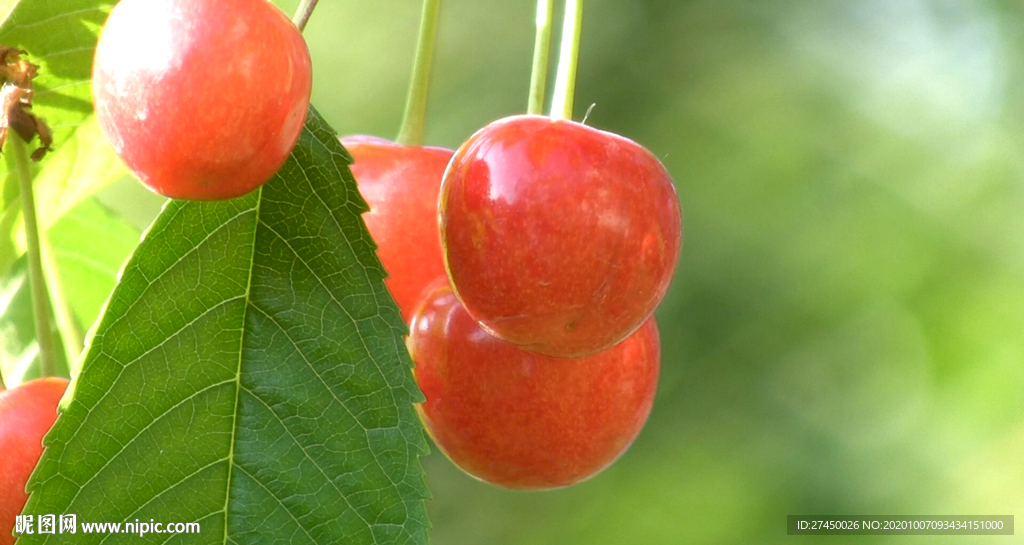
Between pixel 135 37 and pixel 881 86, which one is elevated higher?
pixel 135 37

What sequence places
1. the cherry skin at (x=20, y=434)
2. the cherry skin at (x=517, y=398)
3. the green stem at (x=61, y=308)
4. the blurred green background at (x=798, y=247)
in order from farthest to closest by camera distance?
1. the blurred green background at (x=798, y=247)
2. the green stem at (x=61, y=308)
3. the cherry skin at (x=517, y=398)
4. the cherry skin at (x=20, y=434)

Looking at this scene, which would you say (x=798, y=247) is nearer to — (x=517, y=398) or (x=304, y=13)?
(x=517, y=398)

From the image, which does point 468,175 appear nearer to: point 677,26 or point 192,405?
point 192,405

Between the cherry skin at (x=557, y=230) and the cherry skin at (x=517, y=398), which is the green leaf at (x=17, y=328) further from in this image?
the cherry skin at (x=557, y=230)

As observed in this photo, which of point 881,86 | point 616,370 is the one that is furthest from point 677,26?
point 616,370

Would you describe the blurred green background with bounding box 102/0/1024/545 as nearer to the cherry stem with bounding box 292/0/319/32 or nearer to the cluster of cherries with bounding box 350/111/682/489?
the cluster of cherries with bounding box 350/111/682/489

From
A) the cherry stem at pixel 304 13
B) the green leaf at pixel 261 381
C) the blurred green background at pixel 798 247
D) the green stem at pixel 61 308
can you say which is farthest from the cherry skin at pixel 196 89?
the blurred green background at pixel 798 247

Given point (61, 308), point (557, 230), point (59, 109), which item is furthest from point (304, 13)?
point (61, 308)
